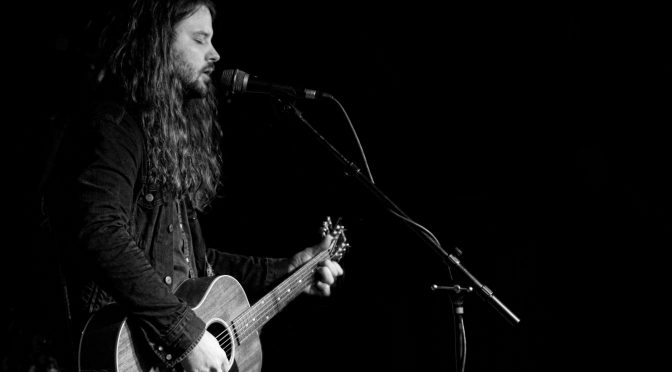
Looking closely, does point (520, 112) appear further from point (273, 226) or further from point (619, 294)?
point (273, 226)

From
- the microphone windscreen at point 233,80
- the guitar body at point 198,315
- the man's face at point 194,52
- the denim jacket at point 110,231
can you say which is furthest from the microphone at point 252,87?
the guitar body at point 198,315

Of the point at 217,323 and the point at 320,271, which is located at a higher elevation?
the point at 320,271

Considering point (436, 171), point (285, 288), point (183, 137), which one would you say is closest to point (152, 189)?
point (183, 137)

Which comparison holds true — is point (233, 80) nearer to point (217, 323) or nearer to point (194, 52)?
point (194, 52)

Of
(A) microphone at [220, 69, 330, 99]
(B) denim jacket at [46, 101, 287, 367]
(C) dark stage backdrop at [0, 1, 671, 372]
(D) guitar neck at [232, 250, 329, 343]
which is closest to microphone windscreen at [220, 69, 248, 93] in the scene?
(A) microphone at [220, 69, 330, 99]

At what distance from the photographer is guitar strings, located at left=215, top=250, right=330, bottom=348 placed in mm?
2150

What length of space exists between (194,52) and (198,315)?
95 cm

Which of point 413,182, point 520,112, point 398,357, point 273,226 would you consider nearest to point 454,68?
point 520,112

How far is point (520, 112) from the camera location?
2893 mm

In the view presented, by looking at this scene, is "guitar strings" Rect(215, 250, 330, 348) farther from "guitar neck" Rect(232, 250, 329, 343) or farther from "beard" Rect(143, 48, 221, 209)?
"beard" Rect(143, 48, 221, 209)

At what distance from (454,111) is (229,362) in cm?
168

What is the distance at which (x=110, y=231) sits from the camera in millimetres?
1685

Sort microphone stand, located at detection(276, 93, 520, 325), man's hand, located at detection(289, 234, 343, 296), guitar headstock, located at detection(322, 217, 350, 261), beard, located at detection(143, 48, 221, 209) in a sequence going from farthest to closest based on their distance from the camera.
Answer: guitar headstock, located at detection(322, 217, 350, 261) < man's hand, located at detection(289, 234, 343, 296) < beard, located at detection(143, 48, 221, 209) < microphone stand, located at detection(276, 93, 520, 325)

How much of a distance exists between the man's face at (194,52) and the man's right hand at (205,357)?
925 millimetres
